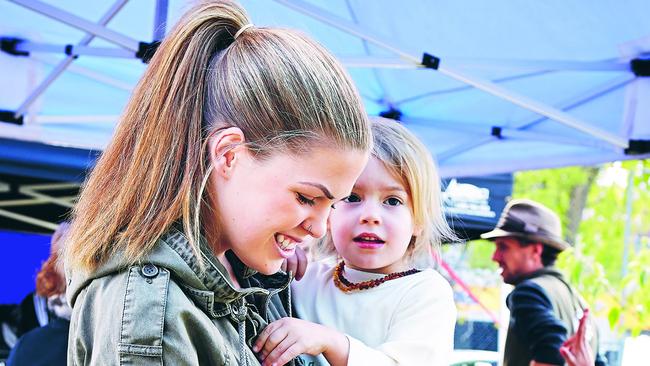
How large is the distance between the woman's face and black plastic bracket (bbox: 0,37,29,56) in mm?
2992

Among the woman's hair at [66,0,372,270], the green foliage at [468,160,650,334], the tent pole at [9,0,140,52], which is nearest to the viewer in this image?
the woman's hair at [66,0,372,270]

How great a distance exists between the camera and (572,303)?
454cm

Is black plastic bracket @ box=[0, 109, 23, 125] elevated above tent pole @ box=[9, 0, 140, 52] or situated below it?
below

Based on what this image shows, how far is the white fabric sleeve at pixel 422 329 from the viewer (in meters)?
1.49

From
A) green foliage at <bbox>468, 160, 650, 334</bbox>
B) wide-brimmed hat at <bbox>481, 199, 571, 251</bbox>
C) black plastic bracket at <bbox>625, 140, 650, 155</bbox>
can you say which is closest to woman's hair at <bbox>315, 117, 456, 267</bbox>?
black plastic bracket at <bbox>625, 140, 650, 155</bbox>

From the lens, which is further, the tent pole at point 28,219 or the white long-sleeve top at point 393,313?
the tent pole at point 28,219

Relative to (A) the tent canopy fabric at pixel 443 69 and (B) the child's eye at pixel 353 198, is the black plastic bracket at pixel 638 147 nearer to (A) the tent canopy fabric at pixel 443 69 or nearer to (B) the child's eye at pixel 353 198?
(A) the tent canopy fabric at pixel 443 69

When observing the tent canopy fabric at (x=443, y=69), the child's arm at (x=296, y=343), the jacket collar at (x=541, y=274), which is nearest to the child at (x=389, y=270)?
the child's arm at (x=296, y=343)

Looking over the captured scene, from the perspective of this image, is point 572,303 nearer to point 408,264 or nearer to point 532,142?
point 532,142

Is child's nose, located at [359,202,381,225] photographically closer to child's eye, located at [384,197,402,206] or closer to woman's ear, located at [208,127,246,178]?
child's eye, located at [384,197,402,206]

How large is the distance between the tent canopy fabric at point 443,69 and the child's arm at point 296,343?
178 cm

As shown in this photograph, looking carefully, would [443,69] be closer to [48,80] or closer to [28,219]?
[48,80]

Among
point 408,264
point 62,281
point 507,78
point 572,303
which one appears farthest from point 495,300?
point 408,264

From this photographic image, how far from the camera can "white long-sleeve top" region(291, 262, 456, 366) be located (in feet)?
4.99
